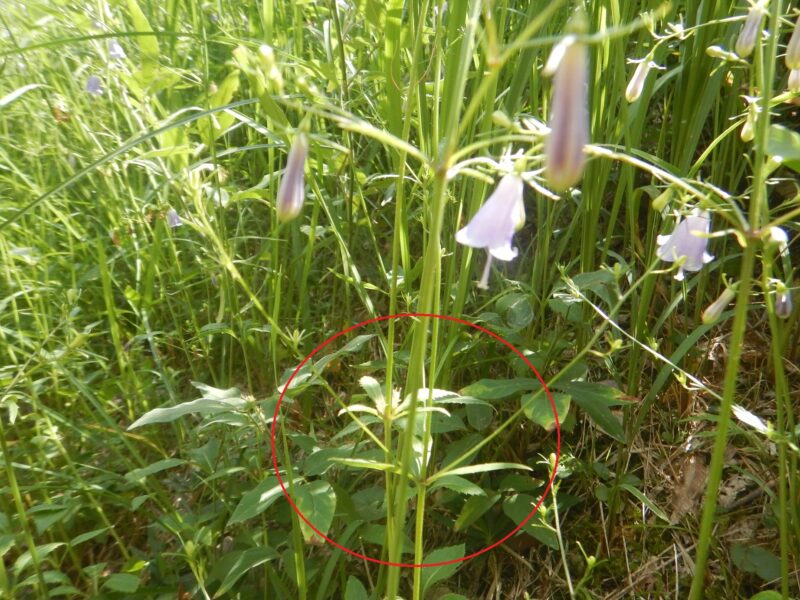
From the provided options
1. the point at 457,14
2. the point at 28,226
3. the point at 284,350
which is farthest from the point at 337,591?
the point at 28,226

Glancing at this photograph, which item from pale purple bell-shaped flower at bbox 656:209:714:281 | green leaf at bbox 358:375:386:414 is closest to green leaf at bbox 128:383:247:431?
green leaf at bbox 358:375:386:414

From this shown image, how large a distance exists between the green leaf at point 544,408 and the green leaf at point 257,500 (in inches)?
18.1

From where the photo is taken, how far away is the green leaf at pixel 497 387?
1.34 m

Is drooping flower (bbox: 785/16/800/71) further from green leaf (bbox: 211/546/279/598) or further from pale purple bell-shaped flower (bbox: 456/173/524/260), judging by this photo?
green leaf (bbox: 211/546/279/598)

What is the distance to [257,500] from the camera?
123cm

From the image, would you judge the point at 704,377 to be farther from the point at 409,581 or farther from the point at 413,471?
the point at 413,471

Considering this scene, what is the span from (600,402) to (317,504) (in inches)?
23.5

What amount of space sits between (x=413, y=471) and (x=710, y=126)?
A: 58.3 inches

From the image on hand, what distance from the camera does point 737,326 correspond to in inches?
31.1

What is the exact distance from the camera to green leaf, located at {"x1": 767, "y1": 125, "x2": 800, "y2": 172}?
30.7 inches

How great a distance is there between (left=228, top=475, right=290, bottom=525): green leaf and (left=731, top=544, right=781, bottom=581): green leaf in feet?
3.05

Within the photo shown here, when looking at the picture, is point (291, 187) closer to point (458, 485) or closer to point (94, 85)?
point (458, 485)

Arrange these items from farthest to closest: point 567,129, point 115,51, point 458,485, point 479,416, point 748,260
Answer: point 115,51
point 479,416
point 458,485
point 748,260
point 567,129

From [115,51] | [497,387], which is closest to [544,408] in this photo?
[497,387]
